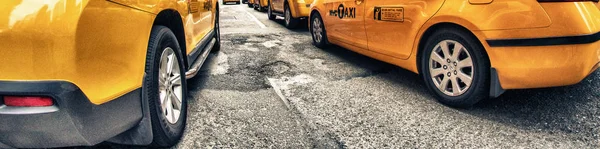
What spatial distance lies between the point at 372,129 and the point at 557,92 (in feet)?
5.74

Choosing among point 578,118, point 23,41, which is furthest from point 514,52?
point 23,41

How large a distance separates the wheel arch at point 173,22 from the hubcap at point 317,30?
298 cm

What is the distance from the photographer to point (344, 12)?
4.78 metres

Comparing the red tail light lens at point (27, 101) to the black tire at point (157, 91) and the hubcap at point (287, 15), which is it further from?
the hubcap at point (287, 15)

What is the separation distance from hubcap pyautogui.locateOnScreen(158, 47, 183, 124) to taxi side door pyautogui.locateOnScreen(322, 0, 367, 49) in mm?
2142

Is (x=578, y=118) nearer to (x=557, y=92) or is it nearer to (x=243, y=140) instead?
(x=557, y=92)

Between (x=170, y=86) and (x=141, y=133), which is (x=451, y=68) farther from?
(x=141, y=133)

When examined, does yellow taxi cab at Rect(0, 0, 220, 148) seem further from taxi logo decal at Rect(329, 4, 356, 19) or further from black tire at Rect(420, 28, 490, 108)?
taxi logo decal at Rect(329, 4, 356, 19)

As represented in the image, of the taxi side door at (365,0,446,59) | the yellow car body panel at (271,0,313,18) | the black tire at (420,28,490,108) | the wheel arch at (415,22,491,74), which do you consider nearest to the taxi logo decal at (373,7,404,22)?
the taxi side door at (365,0,446,59)

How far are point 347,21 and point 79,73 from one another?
136 inches

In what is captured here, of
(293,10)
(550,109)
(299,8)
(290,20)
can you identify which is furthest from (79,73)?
(290,20)

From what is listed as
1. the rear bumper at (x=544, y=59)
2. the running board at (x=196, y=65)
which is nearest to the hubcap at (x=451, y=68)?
the rear bumper at (x=544, y=59)

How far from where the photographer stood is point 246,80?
4082 millimetres

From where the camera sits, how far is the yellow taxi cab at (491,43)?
2.56 meters
